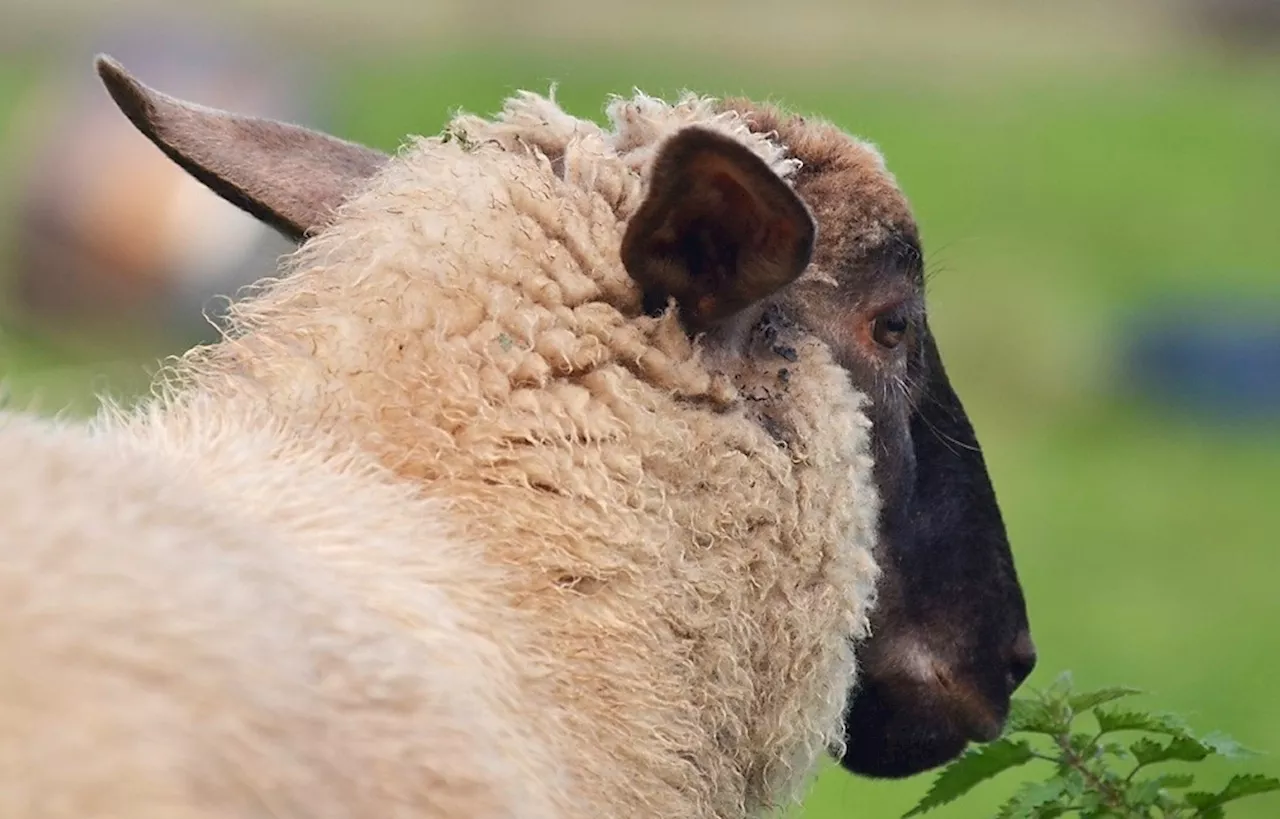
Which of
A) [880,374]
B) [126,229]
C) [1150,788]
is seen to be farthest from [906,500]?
[126,229]

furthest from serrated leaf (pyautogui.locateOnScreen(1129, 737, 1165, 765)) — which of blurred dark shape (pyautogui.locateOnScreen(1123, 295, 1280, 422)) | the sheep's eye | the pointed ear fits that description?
blurred dark shape (pyautogui.locateOnScreen(1123, 295, 1280, 422))

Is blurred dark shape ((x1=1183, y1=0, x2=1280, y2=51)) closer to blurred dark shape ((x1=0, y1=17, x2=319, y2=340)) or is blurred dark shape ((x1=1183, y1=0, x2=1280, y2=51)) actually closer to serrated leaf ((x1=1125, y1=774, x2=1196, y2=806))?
blurred dark shape ((x1=0, y1=17, x2=319, y2=340))

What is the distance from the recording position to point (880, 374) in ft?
11.8

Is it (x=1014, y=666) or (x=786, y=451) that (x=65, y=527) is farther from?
(x=1014, y=666)

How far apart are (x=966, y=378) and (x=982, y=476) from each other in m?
12.1

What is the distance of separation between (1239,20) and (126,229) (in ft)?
95.4

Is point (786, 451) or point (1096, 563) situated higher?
point (1096, 563)

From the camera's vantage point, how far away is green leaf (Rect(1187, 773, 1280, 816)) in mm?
3543

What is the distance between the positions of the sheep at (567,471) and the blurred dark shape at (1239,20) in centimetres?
3597

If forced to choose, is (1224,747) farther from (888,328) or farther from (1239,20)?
(1239,20)

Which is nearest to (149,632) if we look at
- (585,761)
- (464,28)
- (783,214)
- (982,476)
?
(585,761)

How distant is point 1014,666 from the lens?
386cm

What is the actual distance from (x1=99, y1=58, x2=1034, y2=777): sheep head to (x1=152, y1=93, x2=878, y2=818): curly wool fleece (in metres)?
0.08

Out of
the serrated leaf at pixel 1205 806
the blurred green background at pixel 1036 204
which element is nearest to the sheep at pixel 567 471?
the serrated leaf at pixel 1205 806
